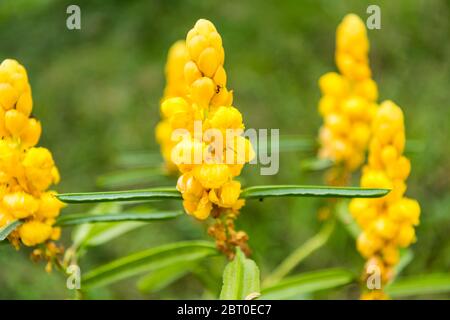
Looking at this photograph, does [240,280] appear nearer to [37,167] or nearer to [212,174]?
[212,174]

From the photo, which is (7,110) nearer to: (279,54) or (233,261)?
(233,261)

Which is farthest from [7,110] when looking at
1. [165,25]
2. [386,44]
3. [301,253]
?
[386,44]

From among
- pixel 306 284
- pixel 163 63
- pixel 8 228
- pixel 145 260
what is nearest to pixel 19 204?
pixel 8 228

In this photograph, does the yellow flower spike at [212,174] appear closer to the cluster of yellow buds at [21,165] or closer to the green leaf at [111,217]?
the green leaf at [111,217]

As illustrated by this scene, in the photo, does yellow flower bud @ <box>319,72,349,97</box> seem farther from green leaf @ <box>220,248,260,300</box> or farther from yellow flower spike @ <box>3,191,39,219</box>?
yellow flower spike @ <box>3,191,39,219</box>

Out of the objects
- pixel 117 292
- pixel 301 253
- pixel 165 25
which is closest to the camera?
pixel 301 253

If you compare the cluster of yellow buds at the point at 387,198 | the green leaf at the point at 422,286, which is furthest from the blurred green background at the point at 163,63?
the cluster of yellow buds at the point at 387,198

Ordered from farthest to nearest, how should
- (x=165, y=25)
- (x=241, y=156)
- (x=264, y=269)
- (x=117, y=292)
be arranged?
1. (x=165, y=25)
2. (x=117, y=292)
3. (x=264, y=269)
4. (x=241, y=156)
